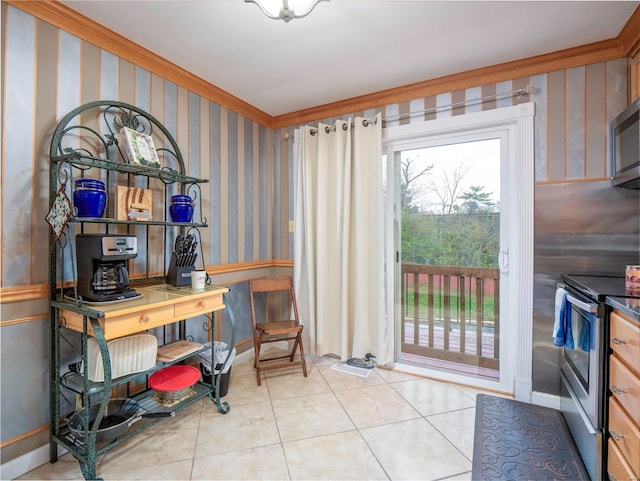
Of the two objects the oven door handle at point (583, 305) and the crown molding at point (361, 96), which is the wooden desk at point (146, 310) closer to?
the crown molding at point (361, 96)

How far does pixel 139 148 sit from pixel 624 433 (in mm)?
2898

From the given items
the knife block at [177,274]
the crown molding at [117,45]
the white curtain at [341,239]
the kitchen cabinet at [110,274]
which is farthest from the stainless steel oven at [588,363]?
the crown molding at [117,45]

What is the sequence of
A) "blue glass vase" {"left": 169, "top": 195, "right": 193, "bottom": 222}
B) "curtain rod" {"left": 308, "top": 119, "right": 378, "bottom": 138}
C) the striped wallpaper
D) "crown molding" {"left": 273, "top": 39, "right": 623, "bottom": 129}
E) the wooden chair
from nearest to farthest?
the striped wallpaper
"crown molding" {"left": 273, "top": 39, "right": 623, "bottom": 129}
"blue glass vase" {"left": 169, "top": 195, "right": 193, "bottom": 222}
the wooden chair
"curtain rod" {"left": 308, "top": 119, "right": 378, "bottom": 138}

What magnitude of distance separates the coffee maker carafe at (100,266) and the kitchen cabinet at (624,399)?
239 centimetres

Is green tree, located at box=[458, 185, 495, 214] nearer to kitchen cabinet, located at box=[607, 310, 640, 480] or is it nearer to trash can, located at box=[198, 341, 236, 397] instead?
kitchen cabinet, located at box=[607, 310, 640, 480]

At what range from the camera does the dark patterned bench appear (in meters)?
1.61

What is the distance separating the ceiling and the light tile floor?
2.51 meters

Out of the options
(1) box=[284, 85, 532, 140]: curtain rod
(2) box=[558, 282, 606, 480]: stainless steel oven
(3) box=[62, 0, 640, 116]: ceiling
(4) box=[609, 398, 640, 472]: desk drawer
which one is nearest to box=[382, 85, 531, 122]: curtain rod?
(1) box=[284, 85, 532, 140]: curtain rod

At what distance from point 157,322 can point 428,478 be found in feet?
5.43

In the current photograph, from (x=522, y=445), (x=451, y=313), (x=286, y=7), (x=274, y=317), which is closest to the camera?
(x=286, y=7)

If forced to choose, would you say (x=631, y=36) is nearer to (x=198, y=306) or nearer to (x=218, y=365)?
(x=198, y=306)

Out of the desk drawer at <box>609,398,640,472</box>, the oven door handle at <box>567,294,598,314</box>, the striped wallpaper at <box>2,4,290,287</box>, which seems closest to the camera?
the desk drawer at <box>609,398,640,472</box>

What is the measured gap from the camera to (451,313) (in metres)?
2.75

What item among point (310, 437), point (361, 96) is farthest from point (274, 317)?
point (361, 96)
